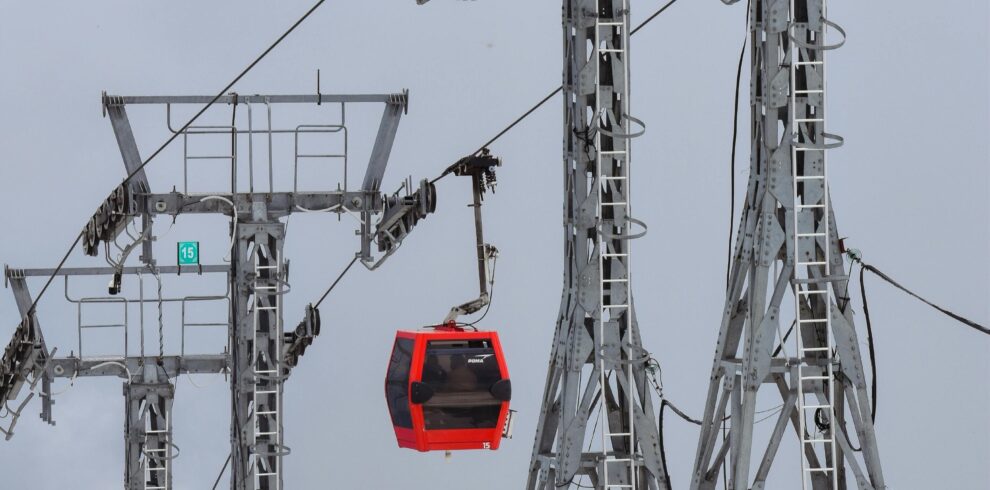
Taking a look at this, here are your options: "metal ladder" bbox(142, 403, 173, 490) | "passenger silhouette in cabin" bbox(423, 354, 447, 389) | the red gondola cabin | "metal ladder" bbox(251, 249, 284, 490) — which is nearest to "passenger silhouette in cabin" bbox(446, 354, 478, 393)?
the red gondola cabin

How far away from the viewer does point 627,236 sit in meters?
20.9

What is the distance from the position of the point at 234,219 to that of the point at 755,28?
38.0 ft

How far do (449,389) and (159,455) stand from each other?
482 inches

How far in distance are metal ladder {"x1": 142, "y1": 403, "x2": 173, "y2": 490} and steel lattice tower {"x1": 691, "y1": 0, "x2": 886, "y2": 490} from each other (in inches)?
750

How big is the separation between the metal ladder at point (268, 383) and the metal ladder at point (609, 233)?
870cm

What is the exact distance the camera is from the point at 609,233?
21.0m

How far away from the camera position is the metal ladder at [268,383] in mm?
28812

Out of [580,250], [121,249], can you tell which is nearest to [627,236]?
[580,250]

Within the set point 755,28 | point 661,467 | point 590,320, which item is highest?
point 755,28

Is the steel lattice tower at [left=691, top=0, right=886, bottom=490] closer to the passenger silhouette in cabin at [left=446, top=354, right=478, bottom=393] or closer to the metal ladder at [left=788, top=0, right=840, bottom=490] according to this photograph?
the metal ladder at [left=788, top=0, right=840, bottom=490]

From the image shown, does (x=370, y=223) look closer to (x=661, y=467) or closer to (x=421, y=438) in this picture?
(x=421, y=438)

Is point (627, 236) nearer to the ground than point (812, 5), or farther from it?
nearer to the ground

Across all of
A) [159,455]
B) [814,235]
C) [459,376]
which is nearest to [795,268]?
[814,235]

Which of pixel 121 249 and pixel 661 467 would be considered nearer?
pixel 661 467
